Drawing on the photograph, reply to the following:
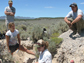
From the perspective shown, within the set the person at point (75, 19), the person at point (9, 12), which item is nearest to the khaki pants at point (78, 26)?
the person at point (75, 19)

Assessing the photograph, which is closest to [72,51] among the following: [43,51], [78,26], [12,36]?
[78,26]

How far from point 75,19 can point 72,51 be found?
1329 mm

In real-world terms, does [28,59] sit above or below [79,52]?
below

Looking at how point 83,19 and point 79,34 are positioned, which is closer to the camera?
point 83,19

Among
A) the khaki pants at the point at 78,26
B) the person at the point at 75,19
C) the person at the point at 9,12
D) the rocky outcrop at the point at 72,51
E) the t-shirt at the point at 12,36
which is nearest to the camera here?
the t-shirt at the point at 12,36

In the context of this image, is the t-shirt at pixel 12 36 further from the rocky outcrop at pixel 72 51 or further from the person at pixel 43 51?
the rocky outcrop at pixel 72 51

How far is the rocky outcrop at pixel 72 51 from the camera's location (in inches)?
160

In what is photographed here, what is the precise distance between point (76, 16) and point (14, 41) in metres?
2.79

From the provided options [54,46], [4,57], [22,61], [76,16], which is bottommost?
[22,61]

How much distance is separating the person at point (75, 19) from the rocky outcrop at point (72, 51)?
376mm

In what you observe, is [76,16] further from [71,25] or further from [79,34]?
[79,34]

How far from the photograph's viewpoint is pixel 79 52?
413 centimetres

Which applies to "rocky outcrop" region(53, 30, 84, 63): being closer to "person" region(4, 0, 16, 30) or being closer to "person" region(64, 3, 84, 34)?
"person" region(64, 3, 84, 34)

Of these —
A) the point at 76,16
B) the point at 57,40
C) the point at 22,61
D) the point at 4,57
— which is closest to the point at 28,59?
the point at 22,61
